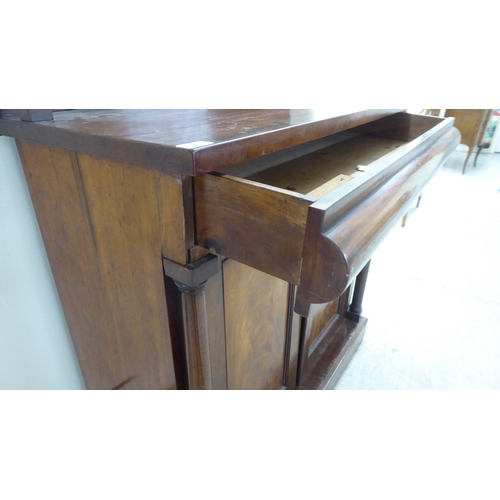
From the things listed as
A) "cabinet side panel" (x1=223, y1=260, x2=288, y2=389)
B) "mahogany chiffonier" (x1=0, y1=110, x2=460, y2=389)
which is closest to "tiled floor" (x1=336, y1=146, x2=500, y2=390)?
"cabinet side panel" (x1=223, y1=260, x2=288, y2=389)

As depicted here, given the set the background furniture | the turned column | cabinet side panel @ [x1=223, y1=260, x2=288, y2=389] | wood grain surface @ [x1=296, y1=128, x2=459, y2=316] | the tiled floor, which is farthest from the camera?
the background furniture

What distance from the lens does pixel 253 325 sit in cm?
77

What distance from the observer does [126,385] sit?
31.8 inches

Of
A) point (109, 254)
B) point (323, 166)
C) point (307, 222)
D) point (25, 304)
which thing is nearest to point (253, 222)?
point (307, 222)

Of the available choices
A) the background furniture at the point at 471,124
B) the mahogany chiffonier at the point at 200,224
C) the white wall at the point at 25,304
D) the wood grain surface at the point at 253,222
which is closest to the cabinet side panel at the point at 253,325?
the mahogany chiffonier at the point at 200,224

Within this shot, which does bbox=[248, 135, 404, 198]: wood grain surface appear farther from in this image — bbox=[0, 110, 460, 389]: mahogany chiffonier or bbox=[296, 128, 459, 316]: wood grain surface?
bbox=[296, 128, 459, 316]: wood grain surface

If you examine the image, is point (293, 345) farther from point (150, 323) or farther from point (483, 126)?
point (483, 126)

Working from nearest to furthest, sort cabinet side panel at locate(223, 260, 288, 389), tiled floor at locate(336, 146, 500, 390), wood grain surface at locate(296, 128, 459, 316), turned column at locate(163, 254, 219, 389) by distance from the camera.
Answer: wood grain surface at locate(296, 128, 459, 316) < turned column at locate(163, 254, 219, 389) < cabinet side panel at locate(223, 260, 288, 389) < tiled floor at locate(336, 146, 500, 390)

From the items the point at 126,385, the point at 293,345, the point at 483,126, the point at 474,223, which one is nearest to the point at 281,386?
the point at 293,345

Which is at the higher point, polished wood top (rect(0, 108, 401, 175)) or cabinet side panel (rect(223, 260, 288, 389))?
polished wood top (rect(0, 108, 401, 175))

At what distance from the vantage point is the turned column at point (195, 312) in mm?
545

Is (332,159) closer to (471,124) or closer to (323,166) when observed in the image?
(323,166)

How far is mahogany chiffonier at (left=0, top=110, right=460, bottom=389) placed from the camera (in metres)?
0.46
